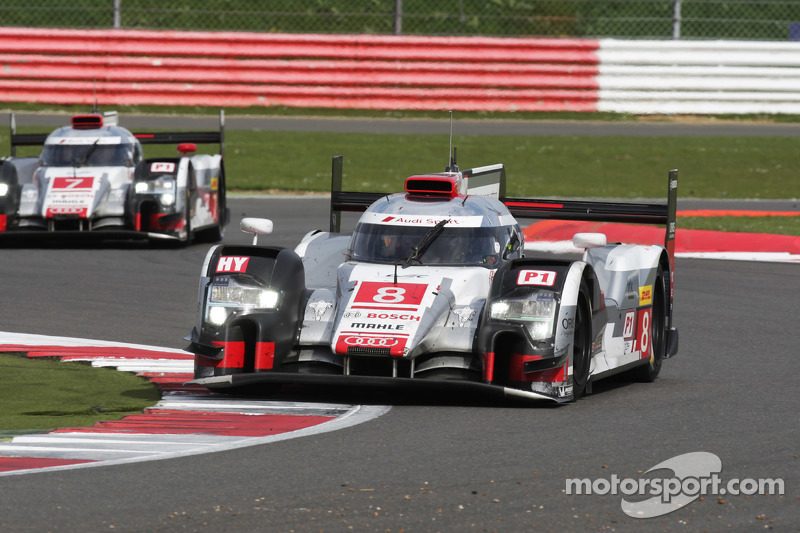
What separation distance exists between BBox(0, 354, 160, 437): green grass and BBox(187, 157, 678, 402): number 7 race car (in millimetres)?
577

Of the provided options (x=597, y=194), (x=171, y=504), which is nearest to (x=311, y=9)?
(x=597, y=194)

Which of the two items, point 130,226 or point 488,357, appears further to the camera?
point 130,226

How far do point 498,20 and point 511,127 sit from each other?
12.1ft

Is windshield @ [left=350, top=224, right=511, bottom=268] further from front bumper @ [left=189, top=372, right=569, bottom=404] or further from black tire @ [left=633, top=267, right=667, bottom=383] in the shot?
black tire @ [left=633, top=267, right=667, bottom=383]

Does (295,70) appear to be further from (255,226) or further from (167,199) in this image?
(255,226)

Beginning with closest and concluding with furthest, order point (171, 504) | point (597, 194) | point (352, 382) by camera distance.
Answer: point (171, 504), point (352, 382), point (597, 194)

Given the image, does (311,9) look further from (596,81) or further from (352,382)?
(352,382)

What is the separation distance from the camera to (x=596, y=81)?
31234mm

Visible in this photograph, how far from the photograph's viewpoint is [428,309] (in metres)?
9.39

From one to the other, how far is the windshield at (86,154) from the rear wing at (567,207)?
749cm

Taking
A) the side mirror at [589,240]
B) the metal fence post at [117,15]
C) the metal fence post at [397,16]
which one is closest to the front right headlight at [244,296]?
the side mirror at [589,240]

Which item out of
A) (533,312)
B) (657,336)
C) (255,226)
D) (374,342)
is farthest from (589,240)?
(255,226)

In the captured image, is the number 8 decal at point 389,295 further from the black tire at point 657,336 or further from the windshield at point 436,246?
the black tire at point 657,336

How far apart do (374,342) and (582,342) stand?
133cm
